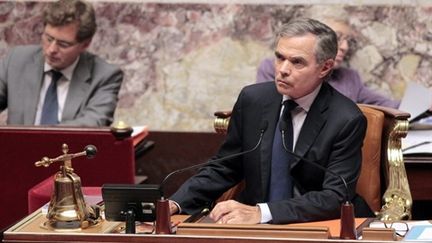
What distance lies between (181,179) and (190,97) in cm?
50

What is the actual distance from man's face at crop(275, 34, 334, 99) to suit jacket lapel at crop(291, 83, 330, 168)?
0.09 m

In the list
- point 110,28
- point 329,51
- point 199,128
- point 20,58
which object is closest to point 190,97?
point 199,128

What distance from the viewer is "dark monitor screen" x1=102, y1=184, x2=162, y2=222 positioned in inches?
142

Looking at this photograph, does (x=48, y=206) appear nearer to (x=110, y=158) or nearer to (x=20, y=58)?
(x=110, y=158)

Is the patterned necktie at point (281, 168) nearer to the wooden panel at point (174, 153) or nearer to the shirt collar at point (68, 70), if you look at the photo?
the shirt collar at point (68, 70)

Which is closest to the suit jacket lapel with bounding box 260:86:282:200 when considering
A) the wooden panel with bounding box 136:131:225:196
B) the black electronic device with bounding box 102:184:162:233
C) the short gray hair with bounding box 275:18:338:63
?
the short gray hair with bounding box 275:18:338:63

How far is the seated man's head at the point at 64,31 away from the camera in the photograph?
599 cm

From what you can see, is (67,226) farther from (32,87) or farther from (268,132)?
(32,87)

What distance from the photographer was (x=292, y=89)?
13.9 ft

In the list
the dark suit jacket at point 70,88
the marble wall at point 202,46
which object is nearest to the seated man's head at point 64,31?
the dark suit jacket at point 70,88

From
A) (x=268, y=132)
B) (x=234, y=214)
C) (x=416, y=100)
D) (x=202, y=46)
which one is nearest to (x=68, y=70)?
(x=202, y=46)

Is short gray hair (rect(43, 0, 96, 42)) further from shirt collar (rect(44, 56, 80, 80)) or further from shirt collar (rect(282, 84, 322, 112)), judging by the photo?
shirt collar (rect(282, 84, 322, 112))

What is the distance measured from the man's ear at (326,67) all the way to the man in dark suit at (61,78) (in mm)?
1961

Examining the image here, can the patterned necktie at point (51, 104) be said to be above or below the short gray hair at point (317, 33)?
below
